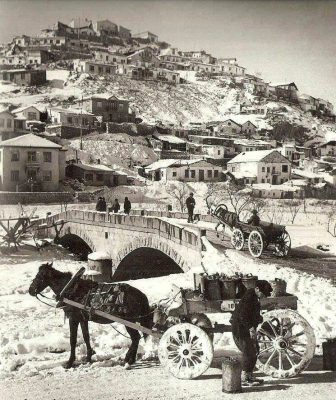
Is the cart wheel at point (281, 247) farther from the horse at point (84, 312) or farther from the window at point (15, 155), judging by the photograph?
the window at point (15, 155)

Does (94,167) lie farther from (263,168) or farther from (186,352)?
(186,352)

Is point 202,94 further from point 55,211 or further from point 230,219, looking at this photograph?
point 230,219

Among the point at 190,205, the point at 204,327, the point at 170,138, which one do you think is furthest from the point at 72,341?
the point at 170,138

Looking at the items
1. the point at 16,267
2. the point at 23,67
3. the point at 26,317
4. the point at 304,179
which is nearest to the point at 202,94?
the point at 23,67

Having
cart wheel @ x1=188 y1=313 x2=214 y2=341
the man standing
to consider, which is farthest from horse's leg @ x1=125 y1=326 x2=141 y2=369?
the man standing

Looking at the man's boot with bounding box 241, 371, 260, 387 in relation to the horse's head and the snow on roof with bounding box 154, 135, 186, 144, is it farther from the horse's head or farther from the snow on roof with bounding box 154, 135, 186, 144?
the snow on roof with bounding box 154, 135, 186, 144

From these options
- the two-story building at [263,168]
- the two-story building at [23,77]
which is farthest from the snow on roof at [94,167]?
the two-story building at [23,77]
